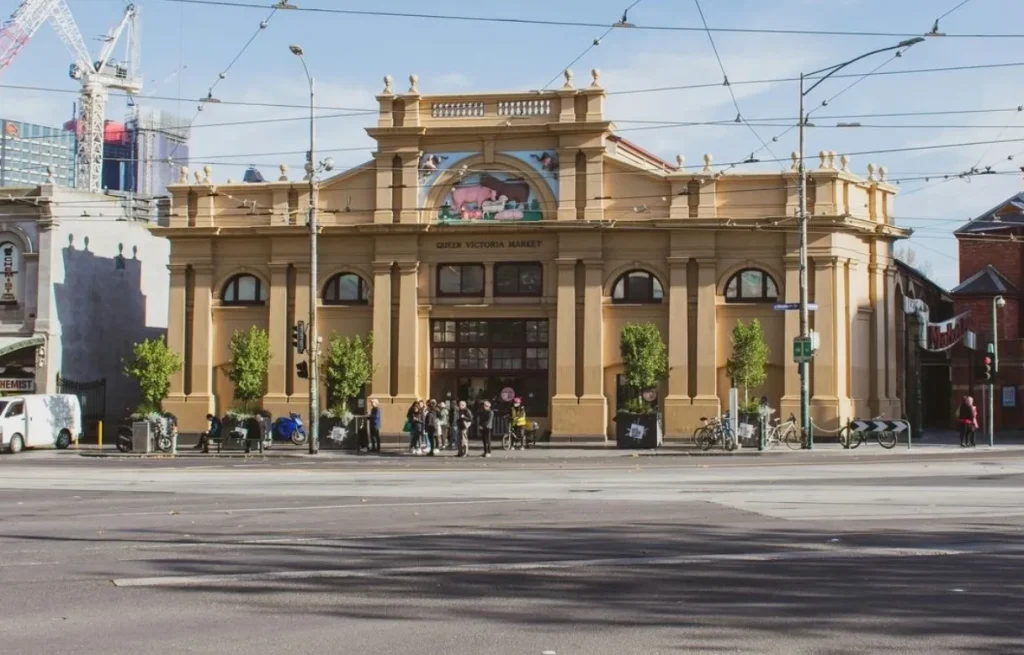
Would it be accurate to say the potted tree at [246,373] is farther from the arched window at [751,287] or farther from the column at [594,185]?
the arched window at [751,287]

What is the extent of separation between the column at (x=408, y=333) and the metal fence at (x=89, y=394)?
529 inches

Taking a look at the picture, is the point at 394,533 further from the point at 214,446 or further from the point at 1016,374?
the point at 1016,374

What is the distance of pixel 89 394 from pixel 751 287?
26.5 m

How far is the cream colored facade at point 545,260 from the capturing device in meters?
44.2

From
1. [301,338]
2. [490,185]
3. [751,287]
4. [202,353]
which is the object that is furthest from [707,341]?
[202,353]

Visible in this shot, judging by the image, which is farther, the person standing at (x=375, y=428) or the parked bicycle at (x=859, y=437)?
the person standing at (x=375, y=428)

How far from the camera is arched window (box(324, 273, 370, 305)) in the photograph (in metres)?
47.1

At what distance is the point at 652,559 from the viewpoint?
1319 centimetres

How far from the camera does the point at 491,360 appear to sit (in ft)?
152

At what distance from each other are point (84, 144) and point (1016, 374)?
119657mm

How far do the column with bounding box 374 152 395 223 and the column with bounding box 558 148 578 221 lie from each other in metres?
6.11

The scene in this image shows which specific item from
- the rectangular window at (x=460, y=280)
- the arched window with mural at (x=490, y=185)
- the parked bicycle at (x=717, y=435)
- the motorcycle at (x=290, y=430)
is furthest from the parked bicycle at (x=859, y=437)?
the motorcycle at (x=290, y=430)

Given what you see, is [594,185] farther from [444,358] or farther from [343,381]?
[343,381]

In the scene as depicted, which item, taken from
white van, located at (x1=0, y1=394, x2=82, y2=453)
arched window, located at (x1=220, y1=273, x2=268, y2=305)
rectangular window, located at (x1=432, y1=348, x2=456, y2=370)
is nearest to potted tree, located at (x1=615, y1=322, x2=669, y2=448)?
rectangular window, located at (x1=432, y1=348, x2=456, y2=370)
